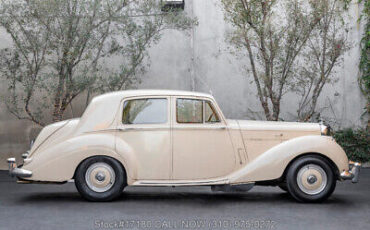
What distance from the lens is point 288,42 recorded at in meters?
12.5

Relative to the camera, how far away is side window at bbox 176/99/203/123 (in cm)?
757

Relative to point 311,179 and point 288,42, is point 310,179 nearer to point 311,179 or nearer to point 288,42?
point 311,179

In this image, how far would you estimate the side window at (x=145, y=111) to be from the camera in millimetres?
7582

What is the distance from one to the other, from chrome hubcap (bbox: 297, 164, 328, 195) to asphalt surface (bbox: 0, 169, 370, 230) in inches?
8.9

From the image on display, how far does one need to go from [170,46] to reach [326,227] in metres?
9.05

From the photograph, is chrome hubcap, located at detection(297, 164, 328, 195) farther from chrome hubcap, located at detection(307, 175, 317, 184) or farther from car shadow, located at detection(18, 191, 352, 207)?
car shadow, located at detection(18, 191, 352, 207)

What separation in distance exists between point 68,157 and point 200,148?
1863 mm

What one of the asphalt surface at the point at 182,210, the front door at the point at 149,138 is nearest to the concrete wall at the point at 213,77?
the asphalt surface at the point at 182,210

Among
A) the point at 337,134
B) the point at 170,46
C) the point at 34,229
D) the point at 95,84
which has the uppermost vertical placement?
the point at 170,46

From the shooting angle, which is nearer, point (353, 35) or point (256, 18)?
point (256, 18)

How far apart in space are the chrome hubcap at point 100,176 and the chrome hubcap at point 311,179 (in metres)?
2.63

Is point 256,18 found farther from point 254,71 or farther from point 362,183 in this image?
point 362,183

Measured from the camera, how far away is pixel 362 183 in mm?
9898

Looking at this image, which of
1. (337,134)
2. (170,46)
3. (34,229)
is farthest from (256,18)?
(34,229)
